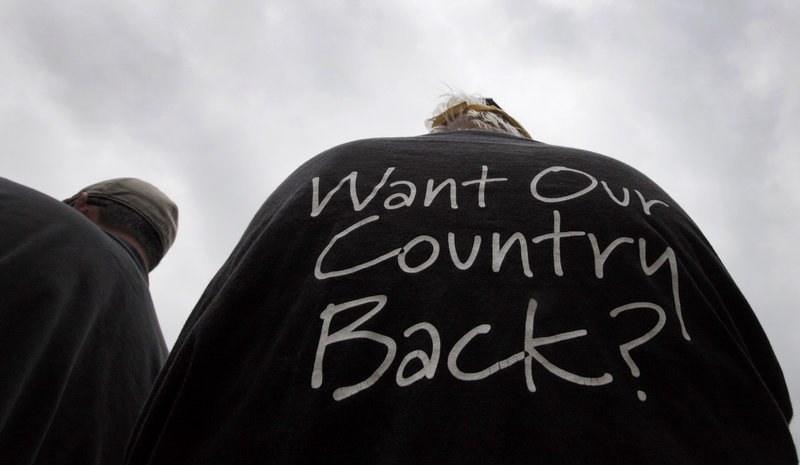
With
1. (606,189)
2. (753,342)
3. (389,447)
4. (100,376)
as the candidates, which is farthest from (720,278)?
(100,376)

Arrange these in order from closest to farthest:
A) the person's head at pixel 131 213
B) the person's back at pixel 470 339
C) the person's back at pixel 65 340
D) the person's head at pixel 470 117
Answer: the person's back at pixel 470 339, the person's back at pixel 65 340, the person's head at pixel 470 117, the person's head at pixel 131 213

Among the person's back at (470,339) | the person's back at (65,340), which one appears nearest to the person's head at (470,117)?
the person's back at (470,339)

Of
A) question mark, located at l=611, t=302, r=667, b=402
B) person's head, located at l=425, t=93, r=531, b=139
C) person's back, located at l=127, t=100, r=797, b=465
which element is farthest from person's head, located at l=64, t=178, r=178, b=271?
question mark, located at l=611, t=302, r=667, b=402

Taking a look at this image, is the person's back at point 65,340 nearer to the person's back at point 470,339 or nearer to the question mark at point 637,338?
the person's back at point 470,339

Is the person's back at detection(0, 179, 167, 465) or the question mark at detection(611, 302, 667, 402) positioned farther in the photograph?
the person's back at detection(0, 179, 167, 465)

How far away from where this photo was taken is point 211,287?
121 cm

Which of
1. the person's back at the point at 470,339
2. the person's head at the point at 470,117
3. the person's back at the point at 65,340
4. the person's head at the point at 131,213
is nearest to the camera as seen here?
the person's back at the point at 470,339

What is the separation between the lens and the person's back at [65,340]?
1.40 m

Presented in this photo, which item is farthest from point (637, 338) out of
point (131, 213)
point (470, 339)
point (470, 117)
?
point (131, 213)

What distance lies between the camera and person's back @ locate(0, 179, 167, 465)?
4.61 feet

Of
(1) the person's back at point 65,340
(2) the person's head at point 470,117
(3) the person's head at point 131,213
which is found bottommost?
(1) the person's back at point 65,340

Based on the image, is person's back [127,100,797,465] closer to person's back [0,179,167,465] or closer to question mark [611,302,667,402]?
question mark [611,302,667,402]

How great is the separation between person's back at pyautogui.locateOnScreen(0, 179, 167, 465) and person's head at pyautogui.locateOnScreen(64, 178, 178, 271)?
1.50 feet

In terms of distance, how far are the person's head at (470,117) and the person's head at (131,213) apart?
3.33ft
